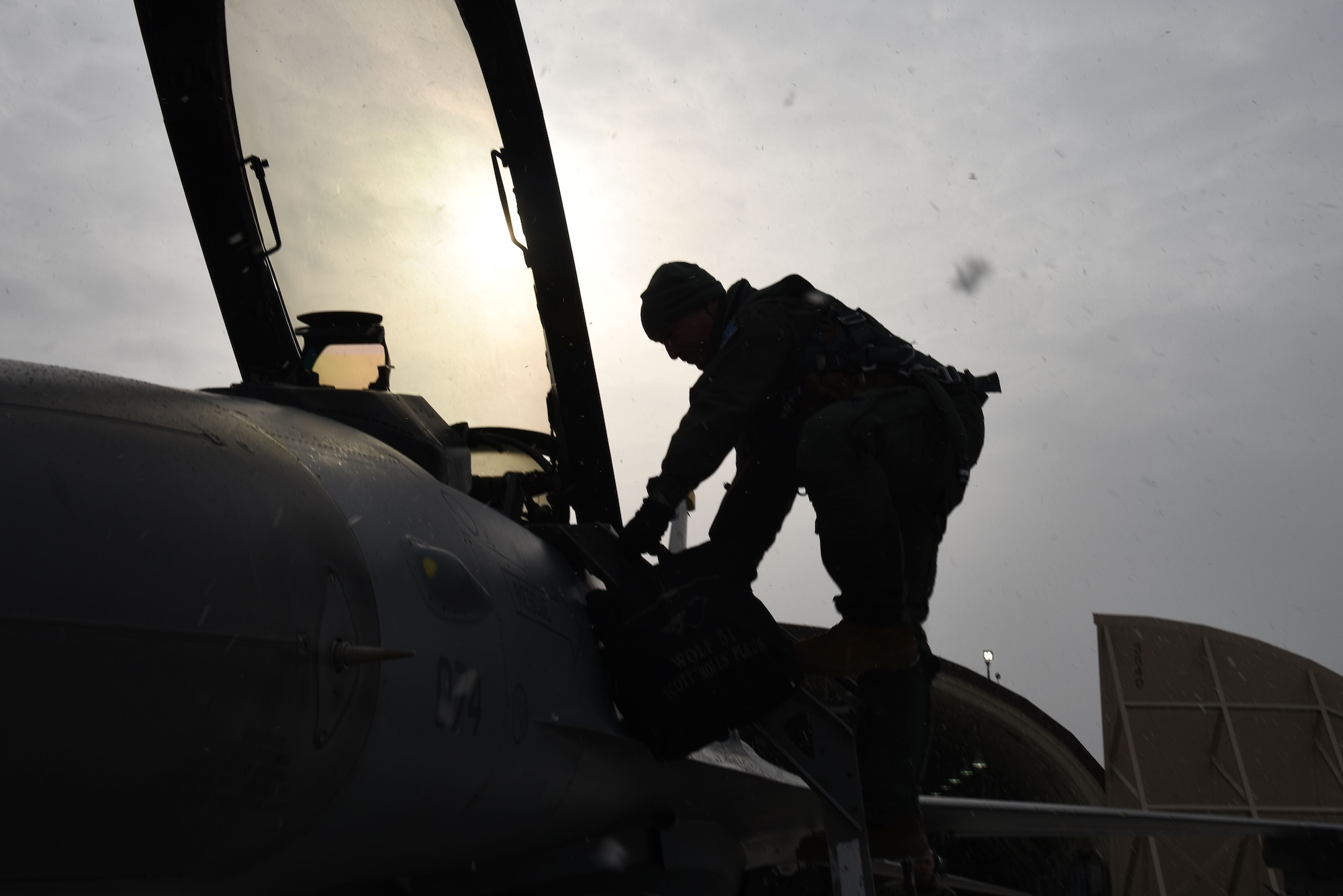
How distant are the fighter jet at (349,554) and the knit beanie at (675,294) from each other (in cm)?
33

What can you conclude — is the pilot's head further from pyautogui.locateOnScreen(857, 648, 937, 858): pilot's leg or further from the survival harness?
pyautogui.locateOnScreen(857, 648, 937, 858): pilot's leg

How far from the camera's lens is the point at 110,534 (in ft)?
3.08

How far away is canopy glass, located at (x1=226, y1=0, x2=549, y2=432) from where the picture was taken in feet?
10.2

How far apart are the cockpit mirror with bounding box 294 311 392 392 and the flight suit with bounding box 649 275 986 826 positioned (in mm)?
955

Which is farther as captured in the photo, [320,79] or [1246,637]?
[1246,637]

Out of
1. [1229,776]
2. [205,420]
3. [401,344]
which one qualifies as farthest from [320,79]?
[1229,776]

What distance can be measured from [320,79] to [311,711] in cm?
265

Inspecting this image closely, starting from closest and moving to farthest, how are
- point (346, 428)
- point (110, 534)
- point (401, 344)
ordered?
point (110, 534)
point (346, 428)
point (401, 344)

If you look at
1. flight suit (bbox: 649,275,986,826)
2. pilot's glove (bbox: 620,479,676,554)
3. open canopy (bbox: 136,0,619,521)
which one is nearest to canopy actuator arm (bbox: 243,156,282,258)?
open canopy (bbox: 136,0,619,521)

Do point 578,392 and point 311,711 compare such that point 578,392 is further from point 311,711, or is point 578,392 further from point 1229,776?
point 1229,776

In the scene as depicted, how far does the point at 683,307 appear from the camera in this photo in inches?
105

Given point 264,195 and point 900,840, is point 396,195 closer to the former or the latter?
point 264,195

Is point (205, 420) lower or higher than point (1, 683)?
higher

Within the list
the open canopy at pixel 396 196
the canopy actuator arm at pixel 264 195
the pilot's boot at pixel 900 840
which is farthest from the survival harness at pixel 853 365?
the canopy actuator arm at pixel 264 195
